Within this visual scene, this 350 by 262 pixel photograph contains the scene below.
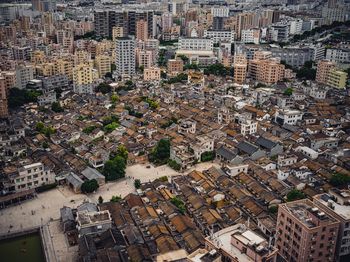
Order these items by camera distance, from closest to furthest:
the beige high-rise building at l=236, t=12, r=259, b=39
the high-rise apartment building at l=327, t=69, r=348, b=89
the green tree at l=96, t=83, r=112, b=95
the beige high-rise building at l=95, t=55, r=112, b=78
Result: 1. the high-rise apartment building at l=327, t=69, r=348, b=89
2. the green tree at l=96, t=83, r=112, b=95
3. the beige high-rise building at l=95, t=55, r=112, b=78
4. the beige high-rise building at l=236, t=12, r=259, b=39

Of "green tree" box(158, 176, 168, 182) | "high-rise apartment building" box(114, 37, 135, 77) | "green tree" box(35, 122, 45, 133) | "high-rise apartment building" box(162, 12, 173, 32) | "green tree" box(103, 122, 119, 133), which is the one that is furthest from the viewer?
"high-rise apartment building" box(162, 12, 173, 32)

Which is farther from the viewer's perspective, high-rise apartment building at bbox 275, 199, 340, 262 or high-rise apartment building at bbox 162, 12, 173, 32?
high-rise apartment building at bbox 162, 12, 173, 32

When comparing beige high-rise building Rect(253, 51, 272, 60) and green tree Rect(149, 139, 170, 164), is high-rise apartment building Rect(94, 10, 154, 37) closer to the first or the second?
beige high-rise building Rect(253, 51, 272, 60)

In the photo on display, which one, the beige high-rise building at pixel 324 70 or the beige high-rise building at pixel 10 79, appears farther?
the beige high-rise building at pixel 324 70

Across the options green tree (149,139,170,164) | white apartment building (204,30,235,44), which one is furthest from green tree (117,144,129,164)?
white apartment building (204,30,235,44)

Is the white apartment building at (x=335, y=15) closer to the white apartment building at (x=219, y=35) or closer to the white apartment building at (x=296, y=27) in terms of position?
the white apartment building at (x=296, y=27)

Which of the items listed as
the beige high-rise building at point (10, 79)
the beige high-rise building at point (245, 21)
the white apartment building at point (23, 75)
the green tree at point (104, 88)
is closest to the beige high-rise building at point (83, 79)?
the green tree at point (104, 88)
